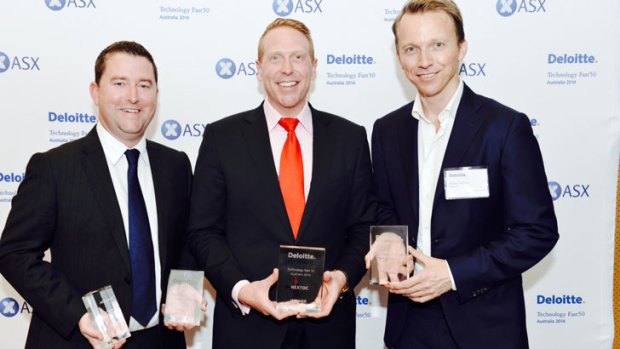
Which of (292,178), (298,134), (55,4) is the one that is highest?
(55,4)

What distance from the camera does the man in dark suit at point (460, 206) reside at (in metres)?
2.62

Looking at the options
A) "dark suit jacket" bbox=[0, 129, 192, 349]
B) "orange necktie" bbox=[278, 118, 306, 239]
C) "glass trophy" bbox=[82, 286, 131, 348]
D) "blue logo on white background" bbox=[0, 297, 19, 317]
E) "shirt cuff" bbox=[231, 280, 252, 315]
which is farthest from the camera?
"blue logo on white background" bbox=[0, 297, 19, 317]

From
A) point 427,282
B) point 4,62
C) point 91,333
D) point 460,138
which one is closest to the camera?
point 91,333

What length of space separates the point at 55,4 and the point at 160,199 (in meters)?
2.21

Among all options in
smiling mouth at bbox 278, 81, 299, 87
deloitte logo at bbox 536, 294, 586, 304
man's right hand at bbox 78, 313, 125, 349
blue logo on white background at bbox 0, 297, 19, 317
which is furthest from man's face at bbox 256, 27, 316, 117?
blue logo on white background at bbox 0, 297, 19, 317

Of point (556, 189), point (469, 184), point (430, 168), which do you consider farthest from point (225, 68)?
point (556, 189)

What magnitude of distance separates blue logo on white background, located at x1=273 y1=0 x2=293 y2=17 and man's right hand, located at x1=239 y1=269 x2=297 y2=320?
2.28 meters

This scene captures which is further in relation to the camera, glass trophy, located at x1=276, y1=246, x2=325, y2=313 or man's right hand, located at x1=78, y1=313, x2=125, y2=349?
glass trophy, located at x1=276, y1=246, x2=325, y2=313

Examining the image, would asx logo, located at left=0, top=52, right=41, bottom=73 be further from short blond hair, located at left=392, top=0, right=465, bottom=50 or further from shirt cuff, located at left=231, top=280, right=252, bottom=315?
short blond hair, located at left=392, top=0, right=465, bottom=50

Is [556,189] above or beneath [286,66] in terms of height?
beneath

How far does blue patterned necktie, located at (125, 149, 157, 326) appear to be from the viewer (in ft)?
8.95

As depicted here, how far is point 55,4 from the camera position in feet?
13.9

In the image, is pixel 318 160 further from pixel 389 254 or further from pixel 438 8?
pixel 438 8

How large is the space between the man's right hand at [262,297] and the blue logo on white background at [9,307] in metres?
2.50
